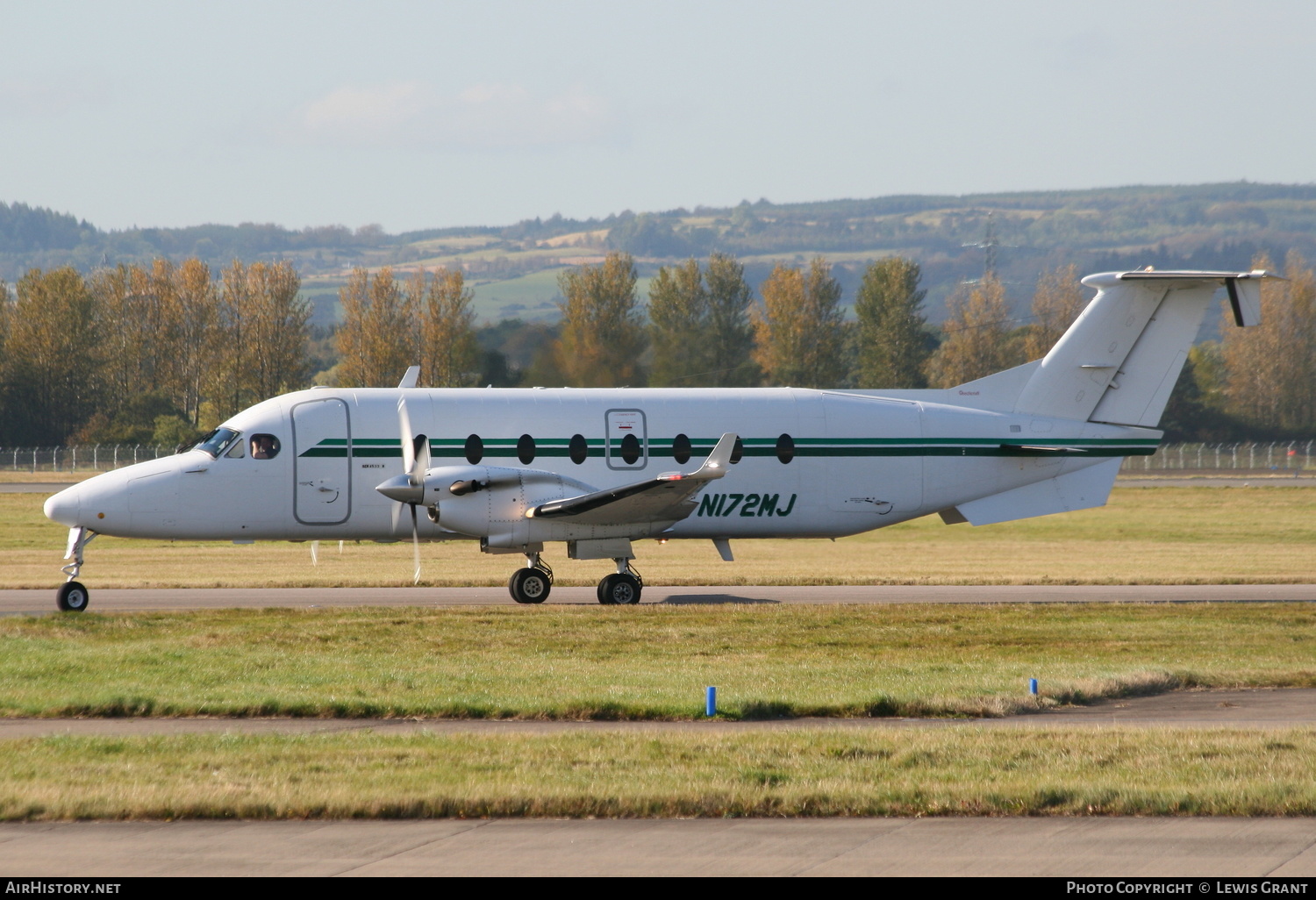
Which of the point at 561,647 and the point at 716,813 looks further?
the point at 561,647

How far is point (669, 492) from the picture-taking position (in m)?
23.1

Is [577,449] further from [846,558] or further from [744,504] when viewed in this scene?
[846,558]

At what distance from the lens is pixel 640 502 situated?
76.5 feet

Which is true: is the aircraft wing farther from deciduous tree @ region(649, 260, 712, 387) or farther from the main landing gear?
deciduous tree @ region(649, 260, 712, 387)

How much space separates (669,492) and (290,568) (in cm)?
1336

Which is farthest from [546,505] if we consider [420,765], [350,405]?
[420,765]

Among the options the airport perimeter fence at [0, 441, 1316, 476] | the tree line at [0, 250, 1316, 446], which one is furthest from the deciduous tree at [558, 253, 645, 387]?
the airport perimeter fence at [0, 441, 1316, 476]

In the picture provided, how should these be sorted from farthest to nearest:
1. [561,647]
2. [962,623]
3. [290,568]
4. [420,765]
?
[290,568] → [962,623] → [561,647] → [420,765]

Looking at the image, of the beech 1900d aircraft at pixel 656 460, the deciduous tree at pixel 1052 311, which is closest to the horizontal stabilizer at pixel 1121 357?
the beech 1900d aircraft at pixel 656 460

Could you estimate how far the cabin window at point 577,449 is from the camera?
2478cm

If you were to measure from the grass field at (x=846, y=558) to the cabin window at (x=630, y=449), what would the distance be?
4.71 m

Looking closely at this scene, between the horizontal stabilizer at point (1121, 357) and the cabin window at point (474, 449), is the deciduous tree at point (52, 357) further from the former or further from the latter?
the horizontal stabilizer at point (1121, 357)

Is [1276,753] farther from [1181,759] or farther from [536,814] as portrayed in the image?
[536,814]

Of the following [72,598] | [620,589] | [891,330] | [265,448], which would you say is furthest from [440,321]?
[72,598]
